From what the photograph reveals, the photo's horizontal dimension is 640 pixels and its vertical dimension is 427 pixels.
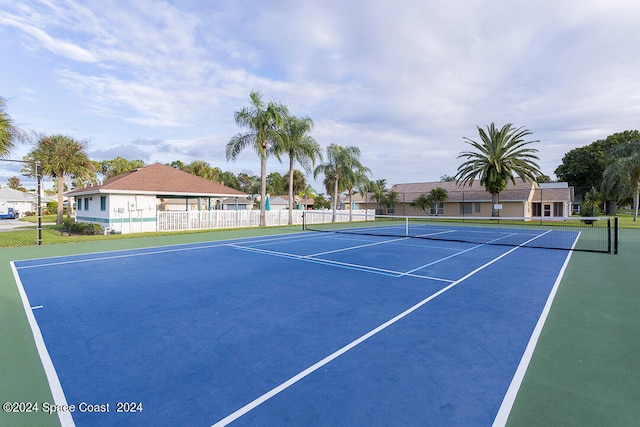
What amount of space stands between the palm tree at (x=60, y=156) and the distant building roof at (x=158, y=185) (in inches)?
94.5

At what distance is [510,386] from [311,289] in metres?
4.74

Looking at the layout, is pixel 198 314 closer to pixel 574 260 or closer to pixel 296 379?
pixel 296 379

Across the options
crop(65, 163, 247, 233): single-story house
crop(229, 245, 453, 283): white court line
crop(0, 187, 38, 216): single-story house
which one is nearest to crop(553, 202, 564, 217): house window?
crop(65, 163, 247, 233): single-story house

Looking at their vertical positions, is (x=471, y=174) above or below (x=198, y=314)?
above

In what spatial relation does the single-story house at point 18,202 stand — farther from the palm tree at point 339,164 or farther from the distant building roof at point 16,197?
the palm tree at point 339,164

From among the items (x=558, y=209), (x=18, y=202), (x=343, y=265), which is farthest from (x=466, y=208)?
(x=18, y=202)

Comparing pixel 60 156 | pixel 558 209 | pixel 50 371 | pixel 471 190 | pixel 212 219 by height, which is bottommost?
pixel 50 371

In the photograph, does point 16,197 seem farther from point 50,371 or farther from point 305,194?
point 50,371

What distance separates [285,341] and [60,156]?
106 ft

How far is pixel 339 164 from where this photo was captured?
38.6 metres

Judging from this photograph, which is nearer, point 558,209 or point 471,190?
point 558,209

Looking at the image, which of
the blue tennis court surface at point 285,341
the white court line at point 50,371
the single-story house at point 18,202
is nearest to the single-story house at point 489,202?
the blue tennis court surface at point 285,341

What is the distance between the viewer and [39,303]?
6688 mm

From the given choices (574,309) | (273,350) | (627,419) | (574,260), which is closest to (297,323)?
(273,350)
